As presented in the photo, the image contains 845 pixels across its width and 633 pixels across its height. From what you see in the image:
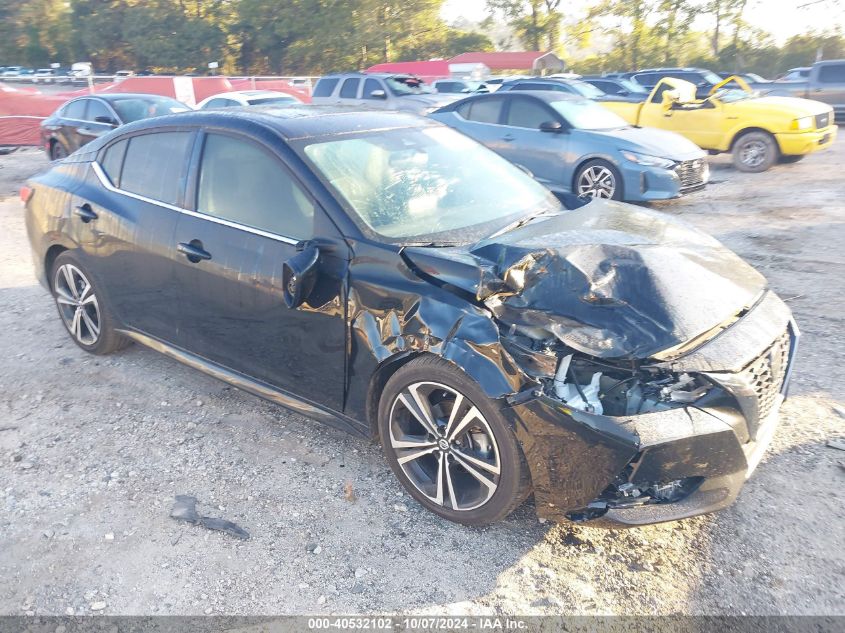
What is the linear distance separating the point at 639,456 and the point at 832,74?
2012 cm

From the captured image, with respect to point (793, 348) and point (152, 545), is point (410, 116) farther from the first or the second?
point (152, 545)

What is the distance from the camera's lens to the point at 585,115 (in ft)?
31.6

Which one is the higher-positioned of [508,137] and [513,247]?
[513,247]

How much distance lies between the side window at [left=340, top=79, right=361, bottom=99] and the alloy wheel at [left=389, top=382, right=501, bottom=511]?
14546mm

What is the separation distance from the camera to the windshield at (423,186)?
11.2ft

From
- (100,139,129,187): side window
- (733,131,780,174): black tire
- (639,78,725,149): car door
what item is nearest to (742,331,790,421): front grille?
(100,139,129,187): side window

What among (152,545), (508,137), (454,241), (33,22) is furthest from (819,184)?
(33,22)

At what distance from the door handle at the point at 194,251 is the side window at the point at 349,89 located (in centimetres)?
1350

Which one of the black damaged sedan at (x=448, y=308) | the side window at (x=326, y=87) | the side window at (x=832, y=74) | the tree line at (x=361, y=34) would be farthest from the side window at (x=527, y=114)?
the tree line at (x=361, y=34)

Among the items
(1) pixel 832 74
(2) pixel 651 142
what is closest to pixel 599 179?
(2) pixel 651 142

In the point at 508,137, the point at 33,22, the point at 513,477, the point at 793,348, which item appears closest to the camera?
the point at 513,477

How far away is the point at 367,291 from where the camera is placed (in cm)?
315

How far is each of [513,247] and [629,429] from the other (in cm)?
104

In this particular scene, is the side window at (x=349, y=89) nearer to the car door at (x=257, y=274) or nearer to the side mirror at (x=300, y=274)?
the car door at (x=257, y=274)
